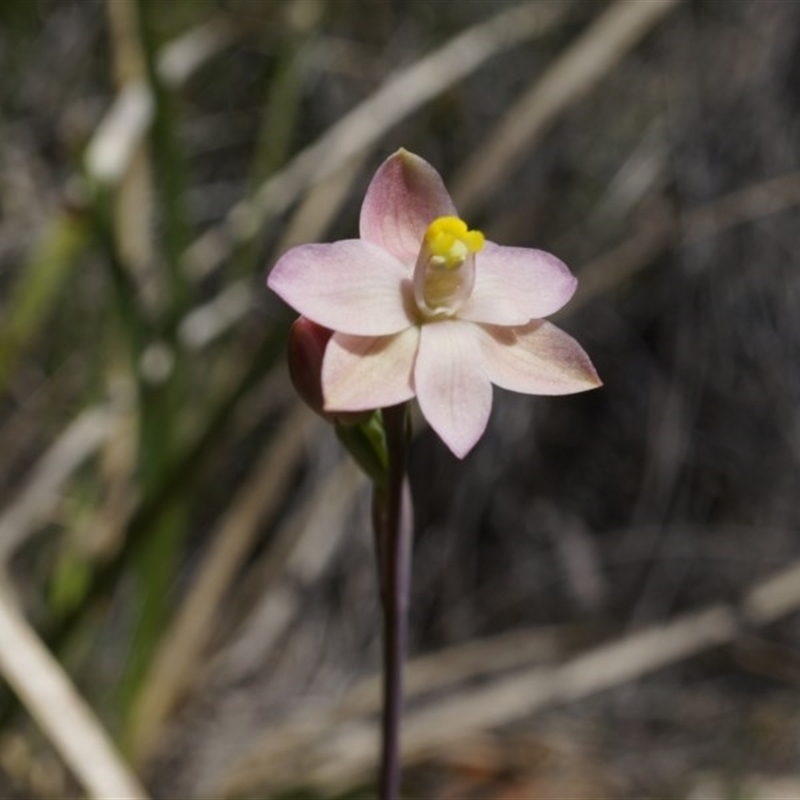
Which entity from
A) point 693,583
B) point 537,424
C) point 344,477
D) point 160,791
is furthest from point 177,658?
point 693,583

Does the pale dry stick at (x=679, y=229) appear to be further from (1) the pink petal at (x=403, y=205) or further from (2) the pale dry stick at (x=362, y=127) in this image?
(1) the pink petal at (x=403, y=205)

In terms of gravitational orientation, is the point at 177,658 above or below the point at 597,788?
above

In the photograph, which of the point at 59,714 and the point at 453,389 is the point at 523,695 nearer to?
the point at 59,714

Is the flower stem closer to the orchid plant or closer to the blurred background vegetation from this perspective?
the orchid plant

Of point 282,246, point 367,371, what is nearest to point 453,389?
point 367,371

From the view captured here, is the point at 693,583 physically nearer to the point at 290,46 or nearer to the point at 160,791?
the point at 160,791

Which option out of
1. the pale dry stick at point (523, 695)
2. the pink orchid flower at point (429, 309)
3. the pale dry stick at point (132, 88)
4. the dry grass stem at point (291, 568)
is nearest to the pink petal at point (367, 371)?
the pink orchid flower at point (429, 309)

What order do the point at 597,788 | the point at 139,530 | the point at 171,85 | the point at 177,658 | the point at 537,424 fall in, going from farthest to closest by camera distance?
the point at 537,424
the point at 597,788
the point at 177,658
the point at 171,85
the point at 139,530
